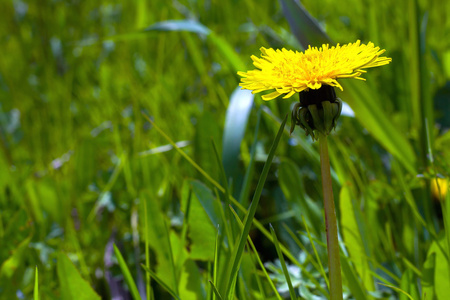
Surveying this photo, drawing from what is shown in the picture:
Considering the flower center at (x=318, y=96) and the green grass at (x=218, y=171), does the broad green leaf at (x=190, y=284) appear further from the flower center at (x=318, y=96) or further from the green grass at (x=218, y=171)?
the flower center at (x=318, y=96)

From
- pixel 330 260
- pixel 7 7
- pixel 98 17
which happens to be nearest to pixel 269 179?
pixel 330 260

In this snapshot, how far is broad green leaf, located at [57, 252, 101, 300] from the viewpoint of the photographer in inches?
29.4

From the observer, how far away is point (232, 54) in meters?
1.29

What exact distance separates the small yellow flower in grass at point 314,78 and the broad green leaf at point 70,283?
428mm

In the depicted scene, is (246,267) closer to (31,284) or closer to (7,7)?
(31,284)

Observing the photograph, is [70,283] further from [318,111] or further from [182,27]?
[182,27]

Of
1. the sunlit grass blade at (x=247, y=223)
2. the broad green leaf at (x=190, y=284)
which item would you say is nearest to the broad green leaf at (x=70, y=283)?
the broad green leaf at (x=190, y=284)

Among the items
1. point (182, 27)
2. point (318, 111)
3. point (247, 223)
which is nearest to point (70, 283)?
point (247, 223)

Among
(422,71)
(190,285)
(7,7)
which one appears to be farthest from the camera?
(7,7)

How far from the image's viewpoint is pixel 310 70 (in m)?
0.51

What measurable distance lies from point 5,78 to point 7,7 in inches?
34.5

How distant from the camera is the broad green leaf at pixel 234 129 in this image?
42.0 inches

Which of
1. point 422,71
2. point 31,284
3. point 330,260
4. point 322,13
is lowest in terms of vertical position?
point 31,284

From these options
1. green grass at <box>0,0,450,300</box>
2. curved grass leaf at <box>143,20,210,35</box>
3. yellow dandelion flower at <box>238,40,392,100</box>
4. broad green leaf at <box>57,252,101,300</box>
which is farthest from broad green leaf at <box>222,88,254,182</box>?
yellow dandelion flower at <box>238,40,392,100</box>
